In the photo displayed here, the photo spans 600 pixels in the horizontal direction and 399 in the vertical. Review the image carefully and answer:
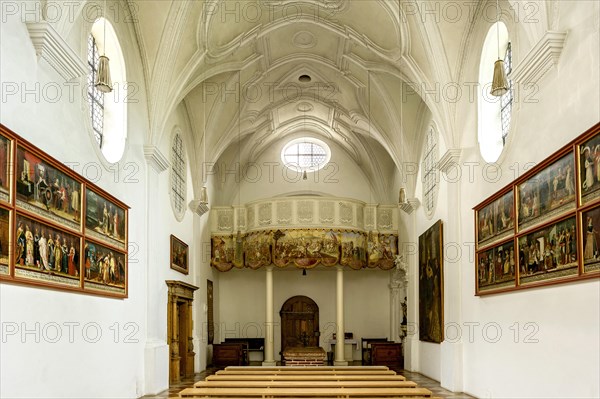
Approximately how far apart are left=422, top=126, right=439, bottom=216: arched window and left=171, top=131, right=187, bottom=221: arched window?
8004 millimetres

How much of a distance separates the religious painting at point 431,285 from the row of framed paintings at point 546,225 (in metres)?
3.67

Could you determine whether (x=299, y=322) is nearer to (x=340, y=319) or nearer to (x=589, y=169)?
(x=340, y=319)

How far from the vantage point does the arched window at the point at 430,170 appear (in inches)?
826

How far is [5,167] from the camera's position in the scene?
929 cm

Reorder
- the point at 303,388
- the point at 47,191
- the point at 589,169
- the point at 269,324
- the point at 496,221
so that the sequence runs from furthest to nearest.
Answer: the point at 269,324 < the point at 496,221 < the point at 303,388 < the point at 47,191 < the point at 589,169

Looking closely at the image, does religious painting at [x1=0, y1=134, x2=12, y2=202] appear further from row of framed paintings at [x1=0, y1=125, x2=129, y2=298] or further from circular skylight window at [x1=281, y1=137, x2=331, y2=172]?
circular skylight window at [x1=281, y1=137, x2=331, y2=172]

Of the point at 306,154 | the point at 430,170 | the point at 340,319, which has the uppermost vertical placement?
the point at 306,154

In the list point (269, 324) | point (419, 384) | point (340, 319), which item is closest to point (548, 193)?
point (419, 384)

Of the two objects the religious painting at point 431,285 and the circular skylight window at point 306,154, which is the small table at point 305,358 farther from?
the circular skylight window at point 306,154

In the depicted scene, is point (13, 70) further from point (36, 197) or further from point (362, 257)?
point (362, 257)

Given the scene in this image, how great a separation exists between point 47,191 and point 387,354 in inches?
719

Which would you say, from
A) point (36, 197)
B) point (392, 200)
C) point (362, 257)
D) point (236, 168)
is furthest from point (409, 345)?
point (36, 197)

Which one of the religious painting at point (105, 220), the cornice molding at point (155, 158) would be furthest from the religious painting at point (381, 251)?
Result: the religious painting at point (105, 220)

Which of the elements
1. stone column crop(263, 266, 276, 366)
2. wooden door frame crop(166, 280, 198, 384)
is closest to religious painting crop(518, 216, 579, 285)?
wooden door frame crop(166, 280, 198, 384)
